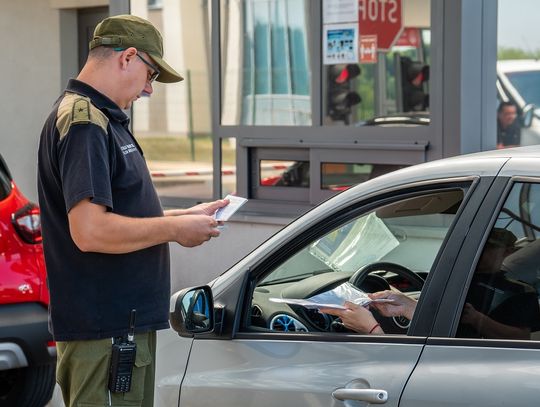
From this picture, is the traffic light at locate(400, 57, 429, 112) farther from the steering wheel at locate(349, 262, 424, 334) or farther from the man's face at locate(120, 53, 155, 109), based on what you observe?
the man's face at locate(120, 53, 155, 109)

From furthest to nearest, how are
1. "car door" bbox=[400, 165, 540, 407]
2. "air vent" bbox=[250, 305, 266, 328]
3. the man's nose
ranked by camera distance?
the man's nose
"air vent" bbox=[250, 305, 266, 328]
"car door" bbox=[400, 165, 540, 407]

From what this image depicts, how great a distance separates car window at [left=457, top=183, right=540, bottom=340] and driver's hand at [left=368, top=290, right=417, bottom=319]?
0.30 metres

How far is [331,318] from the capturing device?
3225mm

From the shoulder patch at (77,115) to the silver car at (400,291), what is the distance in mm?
606

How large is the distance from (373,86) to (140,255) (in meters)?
4.39

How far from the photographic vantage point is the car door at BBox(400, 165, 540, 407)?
8.79ft

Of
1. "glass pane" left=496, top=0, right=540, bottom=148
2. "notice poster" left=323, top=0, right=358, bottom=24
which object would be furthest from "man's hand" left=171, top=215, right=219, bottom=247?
"glass pane" left=496, top=0, right=540, bottom=148

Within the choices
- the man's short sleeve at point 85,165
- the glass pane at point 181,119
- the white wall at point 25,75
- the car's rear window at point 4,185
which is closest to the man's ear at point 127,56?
the man's short sleeve at point 85,165

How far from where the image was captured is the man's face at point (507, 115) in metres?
7.43

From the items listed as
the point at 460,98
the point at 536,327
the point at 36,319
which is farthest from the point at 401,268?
the point at 460,98

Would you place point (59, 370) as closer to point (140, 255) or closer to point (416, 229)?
point (140, 255)

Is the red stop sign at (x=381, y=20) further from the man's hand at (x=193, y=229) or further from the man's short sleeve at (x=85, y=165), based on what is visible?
the man's short sleeve at (x=85, y=165)

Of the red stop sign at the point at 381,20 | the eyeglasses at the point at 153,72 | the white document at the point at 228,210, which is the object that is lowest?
the white document at the point at 228,210

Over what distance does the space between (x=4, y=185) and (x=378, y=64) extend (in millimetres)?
2928
